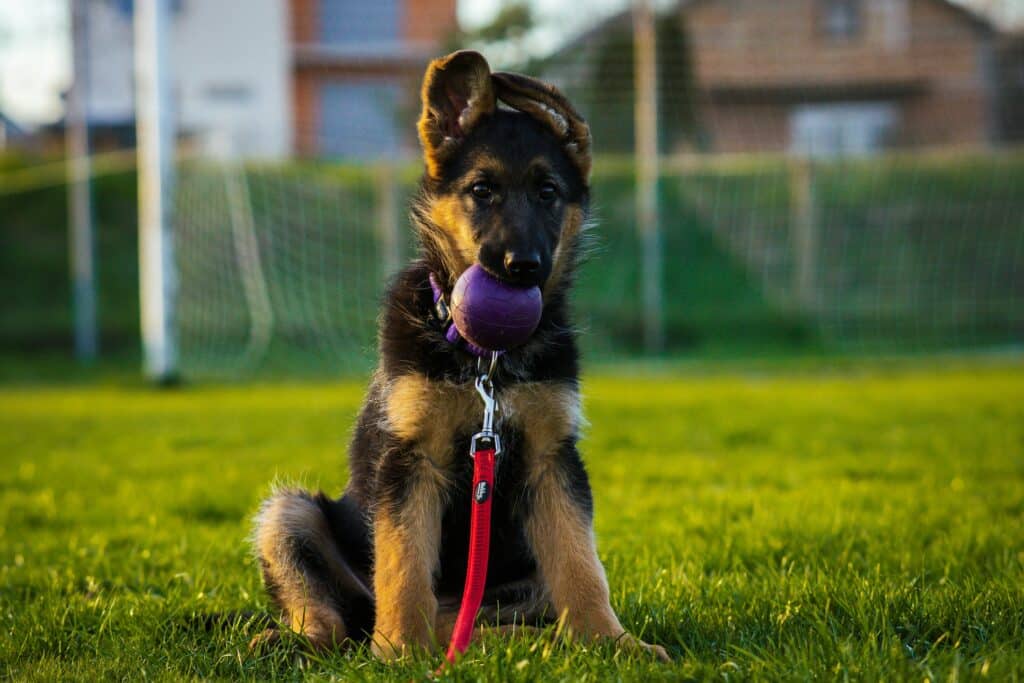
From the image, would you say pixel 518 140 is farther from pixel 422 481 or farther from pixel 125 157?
pixel 125 157

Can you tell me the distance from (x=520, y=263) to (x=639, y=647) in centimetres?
110

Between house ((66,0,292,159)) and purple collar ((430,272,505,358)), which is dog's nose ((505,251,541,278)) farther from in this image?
house ((66,0,292,159))

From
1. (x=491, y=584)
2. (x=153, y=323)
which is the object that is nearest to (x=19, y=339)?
(x=153, y=323)

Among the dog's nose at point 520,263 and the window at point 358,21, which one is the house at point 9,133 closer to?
the window at point 358,21

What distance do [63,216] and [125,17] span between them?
577cm

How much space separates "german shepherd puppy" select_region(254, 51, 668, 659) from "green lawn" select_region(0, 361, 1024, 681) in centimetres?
23

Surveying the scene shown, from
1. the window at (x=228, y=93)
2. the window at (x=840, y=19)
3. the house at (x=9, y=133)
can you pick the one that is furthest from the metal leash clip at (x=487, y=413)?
the house at (x=9, y=133)

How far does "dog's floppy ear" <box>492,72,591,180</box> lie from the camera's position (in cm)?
360

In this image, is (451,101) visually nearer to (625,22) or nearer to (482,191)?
(482,191)

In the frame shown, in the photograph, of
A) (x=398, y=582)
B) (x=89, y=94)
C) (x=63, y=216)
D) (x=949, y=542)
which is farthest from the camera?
(x=63, y=216)

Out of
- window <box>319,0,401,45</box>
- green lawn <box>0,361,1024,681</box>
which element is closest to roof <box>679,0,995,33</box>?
window <box>319,0,401,45</box>

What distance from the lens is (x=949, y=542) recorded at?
4.43 meters

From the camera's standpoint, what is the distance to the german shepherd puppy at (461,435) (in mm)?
3295

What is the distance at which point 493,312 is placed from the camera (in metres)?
3.12
